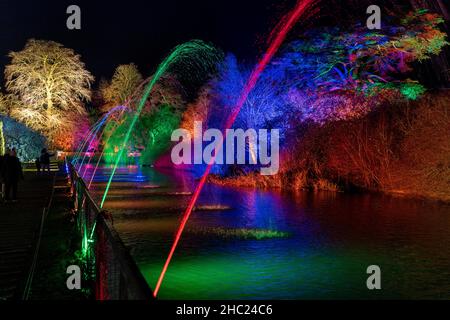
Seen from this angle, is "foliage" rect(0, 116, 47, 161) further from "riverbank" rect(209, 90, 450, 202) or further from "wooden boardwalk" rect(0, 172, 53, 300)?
"wooden boardwalk" rect(0, 172, 53, 300)

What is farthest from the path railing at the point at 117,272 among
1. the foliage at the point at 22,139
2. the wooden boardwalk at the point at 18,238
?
the foliage at the point at 22,139

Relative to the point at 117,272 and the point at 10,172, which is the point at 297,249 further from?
the point at 10,172

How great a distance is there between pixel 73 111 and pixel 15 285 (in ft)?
187

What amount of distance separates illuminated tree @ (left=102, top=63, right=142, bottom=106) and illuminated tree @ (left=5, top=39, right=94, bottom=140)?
22.3ft

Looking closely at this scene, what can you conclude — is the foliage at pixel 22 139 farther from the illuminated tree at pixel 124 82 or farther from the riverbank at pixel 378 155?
the riverbank at pixel 378 155

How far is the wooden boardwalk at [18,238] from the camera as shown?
27.2 ft

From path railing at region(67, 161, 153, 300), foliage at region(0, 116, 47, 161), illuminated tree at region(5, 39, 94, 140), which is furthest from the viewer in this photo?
illuminated tree at region(5, 39, 94, 140)

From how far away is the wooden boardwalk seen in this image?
327 inches

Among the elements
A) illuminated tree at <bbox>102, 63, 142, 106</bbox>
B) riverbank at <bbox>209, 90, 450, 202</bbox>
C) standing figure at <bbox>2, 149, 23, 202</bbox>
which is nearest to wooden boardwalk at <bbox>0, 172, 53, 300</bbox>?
standing figure at <bbox>2, 149, 23, 202</bbox>

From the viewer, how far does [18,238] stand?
11836 millimetres

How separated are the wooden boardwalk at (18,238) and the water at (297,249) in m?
1.96

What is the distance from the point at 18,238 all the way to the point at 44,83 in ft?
163

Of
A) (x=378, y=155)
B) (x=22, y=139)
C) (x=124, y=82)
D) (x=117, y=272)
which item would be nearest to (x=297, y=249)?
(x=117, y=272)
